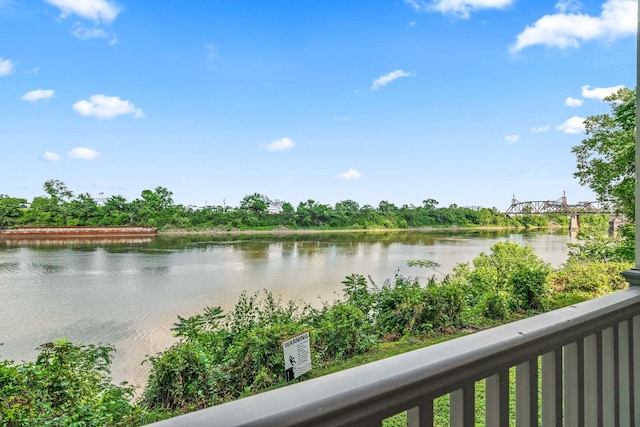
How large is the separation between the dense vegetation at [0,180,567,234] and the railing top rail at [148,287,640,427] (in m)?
5.50

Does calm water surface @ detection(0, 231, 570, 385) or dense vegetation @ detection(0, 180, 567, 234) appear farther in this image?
dense vegetation @ detection(0, 180, 567, 234)

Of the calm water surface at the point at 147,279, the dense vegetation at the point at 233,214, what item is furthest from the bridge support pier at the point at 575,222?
the dense vegetation at the point at 233,214

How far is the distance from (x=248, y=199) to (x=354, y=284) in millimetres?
3498

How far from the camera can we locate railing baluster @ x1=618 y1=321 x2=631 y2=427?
0.80 meters

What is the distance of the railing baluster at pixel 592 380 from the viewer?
0.71 m

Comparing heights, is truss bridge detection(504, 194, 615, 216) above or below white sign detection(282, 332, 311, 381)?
above

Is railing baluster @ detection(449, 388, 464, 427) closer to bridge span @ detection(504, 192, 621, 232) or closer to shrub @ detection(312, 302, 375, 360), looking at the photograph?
shrub @ detection(312, 302, 375, 360)

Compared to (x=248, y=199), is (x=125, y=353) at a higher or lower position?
lower

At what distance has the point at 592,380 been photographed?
2.37ft

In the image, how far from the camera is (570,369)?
673mm

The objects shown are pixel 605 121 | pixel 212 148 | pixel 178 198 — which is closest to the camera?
pixel 605 121

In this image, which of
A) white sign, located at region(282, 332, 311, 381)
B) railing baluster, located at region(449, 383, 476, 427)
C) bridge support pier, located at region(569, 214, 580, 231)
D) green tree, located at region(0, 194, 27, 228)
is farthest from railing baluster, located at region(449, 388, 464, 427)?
bridge support pier, located at region(569, 214, 580, 231)

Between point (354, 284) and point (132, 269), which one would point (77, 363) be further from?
point (132, 269)

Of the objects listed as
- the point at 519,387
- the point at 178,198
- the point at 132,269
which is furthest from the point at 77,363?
the point at 178,198
